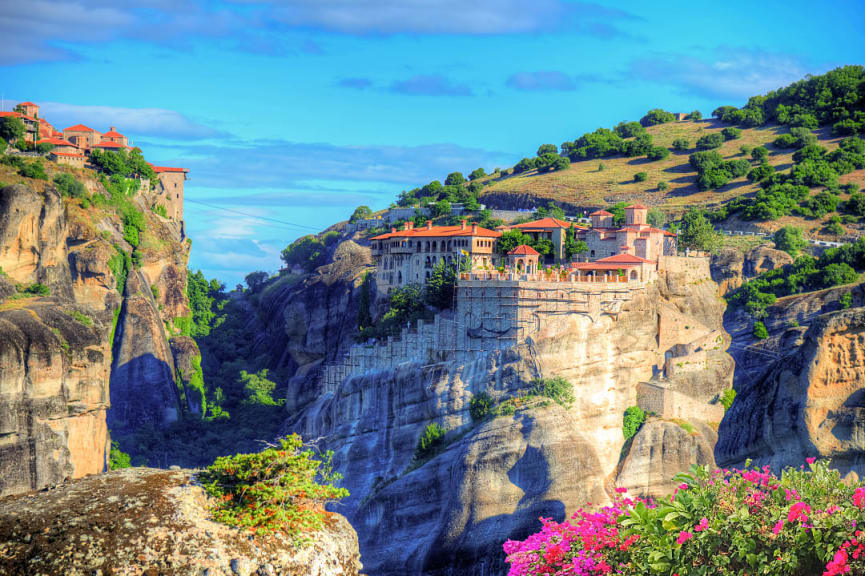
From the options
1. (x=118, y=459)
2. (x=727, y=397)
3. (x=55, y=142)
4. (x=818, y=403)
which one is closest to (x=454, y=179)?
(x=55, y=142)

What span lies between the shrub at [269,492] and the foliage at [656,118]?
4530 inches

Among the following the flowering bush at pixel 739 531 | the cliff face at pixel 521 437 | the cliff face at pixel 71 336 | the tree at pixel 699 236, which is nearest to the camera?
the flowering bush at pixel 739 531

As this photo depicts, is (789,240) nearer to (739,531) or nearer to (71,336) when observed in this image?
(71,336)

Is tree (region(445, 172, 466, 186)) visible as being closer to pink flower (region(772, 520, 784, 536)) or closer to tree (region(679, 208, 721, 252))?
tree (region(679, 208, 721, 252))

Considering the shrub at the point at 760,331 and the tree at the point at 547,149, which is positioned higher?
the tree at the point at 547,149

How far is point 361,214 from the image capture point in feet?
411

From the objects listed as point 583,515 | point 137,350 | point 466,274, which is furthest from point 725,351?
point 137,350

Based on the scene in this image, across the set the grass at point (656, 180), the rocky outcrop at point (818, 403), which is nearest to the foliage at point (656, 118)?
the grass at point (656, 180)

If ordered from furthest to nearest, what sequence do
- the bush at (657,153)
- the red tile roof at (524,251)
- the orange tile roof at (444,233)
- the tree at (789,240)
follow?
1. the bush at (657,153)
2. the tree at (789,240)
3. the orange tile roof at (444,233)
4. the red tile roof at (524,251)

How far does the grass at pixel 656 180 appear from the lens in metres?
99.8

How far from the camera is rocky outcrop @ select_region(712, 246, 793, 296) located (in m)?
78.1

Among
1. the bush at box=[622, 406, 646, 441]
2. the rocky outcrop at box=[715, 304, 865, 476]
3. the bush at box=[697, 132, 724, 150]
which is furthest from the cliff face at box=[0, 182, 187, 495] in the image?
the bush at box=[697, 132, 724, 150]

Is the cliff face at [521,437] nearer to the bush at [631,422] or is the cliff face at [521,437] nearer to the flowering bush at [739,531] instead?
the bush at [631,422]

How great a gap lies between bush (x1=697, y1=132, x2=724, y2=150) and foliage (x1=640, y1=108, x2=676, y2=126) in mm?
19395
